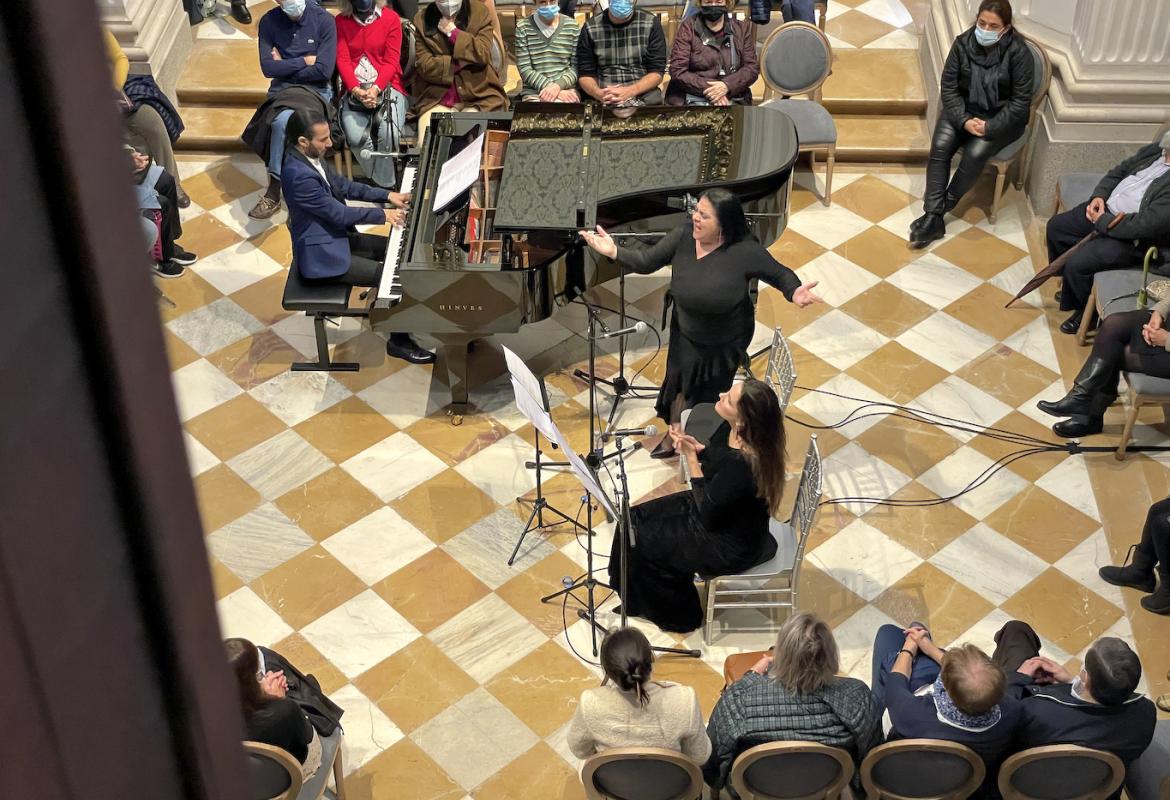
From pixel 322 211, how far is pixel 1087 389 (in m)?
3.62

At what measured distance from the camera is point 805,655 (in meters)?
3.84

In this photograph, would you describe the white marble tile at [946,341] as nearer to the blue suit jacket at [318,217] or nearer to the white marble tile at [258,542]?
the blue suit jacket at [318,217]

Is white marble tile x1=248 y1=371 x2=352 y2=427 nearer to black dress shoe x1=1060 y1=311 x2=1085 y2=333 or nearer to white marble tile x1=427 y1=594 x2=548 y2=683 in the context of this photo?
white marble tile x1=427 y1=594 x2=548 y2=683

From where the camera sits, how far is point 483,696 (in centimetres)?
496

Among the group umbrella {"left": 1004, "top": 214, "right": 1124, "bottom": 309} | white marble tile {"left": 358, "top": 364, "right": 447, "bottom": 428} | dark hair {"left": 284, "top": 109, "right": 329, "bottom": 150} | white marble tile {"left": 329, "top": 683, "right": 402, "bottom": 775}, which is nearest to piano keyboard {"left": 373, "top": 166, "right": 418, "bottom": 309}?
dark hair {"left": 284, "top": 109, "right": 329, "bottom": 150}

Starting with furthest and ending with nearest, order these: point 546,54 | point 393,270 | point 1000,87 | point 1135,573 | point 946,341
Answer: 1. point 546,54
2. point 1000,87
3. point 946,341
4. point 393,270
5. point 1135,573

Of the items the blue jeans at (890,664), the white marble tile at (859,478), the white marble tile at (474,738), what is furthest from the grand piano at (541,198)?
the blue jeans at (890,664)

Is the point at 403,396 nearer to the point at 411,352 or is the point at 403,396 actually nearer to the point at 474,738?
the point at 411,352

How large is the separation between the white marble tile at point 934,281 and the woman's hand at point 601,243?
2.23 meters

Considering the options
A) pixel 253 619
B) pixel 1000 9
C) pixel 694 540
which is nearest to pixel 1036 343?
pixel 1000 9

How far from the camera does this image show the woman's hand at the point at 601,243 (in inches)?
210

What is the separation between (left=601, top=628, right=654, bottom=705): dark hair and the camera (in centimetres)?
371

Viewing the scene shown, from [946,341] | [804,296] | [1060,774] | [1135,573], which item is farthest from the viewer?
[946,341]

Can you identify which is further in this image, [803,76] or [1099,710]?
[803,76]
